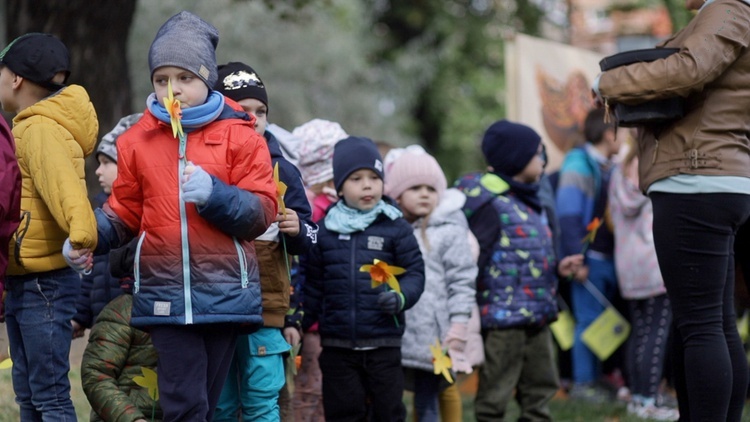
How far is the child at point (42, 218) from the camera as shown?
14.9 feet

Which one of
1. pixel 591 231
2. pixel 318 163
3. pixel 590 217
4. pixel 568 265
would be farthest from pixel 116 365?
pixel 590 217

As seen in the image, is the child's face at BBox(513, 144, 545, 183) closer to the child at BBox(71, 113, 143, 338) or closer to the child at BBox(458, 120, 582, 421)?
the child at BBox(458, 120, 582, 421)

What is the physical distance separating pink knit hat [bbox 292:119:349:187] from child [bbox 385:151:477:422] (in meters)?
0.37

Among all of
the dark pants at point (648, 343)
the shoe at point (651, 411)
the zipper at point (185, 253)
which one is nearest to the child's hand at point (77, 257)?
the zipper at point (185, 253)

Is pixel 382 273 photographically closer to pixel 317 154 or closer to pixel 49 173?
pixel 317 154

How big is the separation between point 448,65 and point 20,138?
70.4 ft

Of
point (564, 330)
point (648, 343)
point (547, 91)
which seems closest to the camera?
point (648, 343)

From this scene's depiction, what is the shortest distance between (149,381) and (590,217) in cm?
438

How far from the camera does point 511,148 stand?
21.3 ft

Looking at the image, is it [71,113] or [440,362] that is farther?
[440,362]

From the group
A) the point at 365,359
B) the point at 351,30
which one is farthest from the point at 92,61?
the point at 351,30

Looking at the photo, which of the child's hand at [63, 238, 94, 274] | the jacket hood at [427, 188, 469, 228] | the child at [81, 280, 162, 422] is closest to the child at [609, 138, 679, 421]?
the jacket hood at [427, 188, 469, 228]

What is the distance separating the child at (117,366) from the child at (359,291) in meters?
0.88

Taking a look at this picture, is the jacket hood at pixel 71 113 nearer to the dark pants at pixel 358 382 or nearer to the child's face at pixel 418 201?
the dark pants at pixel 358 382
